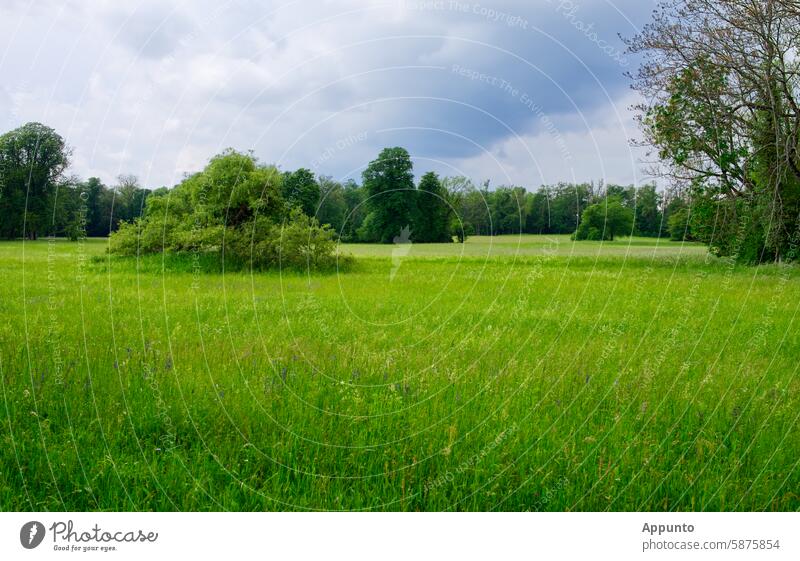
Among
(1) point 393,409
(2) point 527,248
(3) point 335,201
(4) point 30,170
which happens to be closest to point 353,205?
(3) point 335,201

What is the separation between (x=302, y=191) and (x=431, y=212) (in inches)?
329

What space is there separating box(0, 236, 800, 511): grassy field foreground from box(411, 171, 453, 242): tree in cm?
746

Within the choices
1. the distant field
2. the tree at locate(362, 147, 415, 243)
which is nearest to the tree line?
the tree at locate(362, 147, 415, 243)

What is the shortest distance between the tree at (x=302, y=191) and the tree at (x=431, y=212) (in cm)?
628

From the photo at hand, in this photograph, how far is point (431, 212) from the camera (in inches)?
832

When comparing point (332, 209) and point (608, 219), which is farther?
point (332, 209)

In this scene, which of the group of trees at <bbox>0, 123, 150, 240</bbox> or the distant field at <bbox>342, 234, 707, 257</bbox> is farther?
the distant field at <bbox>342, 234, 707, 257</bbox>

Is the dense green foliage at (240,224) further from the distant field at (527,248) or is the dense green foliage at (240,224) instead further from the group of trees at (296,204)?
the distant field at (527,248)

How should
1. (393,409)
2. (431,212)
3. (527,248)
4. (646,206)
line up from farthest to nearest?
(527,248) → (646,206) → (431,212) → (393,409)

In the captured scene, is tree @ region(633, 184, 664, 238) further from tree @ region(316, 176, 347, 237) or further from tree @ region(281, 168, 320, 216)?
tree @ region(281, 168, 320, 216)

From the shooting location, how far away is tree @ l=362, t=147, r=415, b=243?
17.4 meters

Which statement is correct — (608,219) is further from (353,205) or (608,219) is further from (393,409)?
(393,409)

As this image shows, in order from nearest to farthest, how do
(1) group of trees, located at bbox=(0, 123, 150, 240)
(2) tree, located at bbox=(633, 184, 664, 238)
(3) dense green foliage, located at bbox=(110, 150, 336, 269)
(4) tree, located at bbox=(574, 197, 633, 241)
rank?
(1) group of trees, located at bbox=(0, 123, 150, 240)
(4) tree, located at bbox=(574, 197, 633, 241)
(3) dense green foliage, located at bbox=(110, 150, 336, 269)
(2) tree, located at bbox=(633, 184, 664, 238)

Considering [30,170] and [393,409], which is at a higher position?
[30,170]
